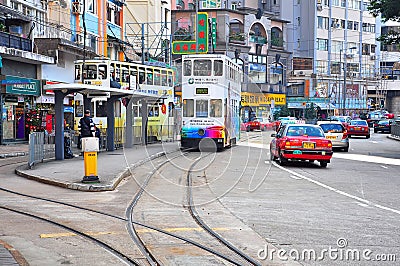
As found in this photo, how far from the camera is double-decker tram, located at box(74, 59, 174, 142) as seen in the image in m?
34.3

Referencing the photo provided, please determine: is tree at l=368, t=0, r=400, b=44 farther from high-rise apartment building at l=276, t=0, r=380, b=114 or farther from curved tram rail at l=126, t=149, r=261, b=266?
high-rise apartment building at l=276, t=0, r=380, b=114

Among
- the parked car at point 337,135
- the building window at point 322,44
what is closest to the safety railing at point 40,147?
the parked car at point 337,135

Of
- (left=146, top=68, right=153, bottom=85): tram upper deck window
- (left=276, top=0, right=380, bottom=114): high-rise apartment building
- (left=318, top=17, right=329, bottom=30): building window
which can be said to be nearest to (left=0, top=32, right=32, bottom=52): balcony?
(left=146, top=68, right=153, bottom=85): tram upper deck window

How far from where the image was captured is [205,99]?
30594 millimetres

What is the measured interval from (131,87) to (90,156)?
19849 mm

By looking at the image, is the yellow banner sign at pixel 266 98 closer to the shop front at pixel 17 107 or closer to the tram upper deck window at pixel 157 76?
the tram upper deck window at pixel 157 76

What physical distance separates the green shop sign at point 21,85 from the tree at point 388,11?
1951 cm

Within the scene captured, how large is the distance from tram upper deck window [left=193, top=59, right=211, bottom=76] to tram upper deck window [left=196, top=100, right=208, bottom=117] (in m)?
1.33

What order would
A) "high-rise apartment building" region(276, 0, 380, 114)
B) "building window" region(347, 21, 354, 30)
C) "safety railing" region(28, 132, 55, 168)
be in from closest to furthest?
"safety railing" region(28, 132, 55, 168) < "high-rise apartment building" region(276, 0, 380, 114) < "building window" region(347, 21, 354, 30)

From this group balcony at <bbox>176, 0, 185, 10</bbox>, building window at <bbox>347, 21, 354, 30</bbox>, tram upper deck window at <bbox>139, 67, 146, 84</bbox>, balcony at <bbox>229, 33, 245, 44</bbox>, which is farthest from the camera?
building window at <bbox>347, 21, 354, 30</bbox>

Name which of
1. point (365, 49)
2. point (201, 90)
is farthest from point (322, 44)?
point (201, 90)

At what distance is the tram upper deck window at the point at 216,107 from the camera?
100 ft

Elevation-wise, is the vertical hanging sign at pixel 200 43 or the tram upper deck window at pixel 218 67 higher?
the vertical hanging sign at pixel 200 43

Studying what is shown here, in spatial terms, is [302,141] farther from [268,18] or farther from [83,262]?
[268,18]
